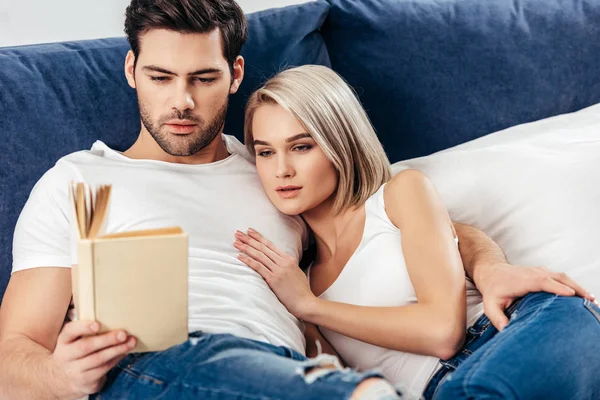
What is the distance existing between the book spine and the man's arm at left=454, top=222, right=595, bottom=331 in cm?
72

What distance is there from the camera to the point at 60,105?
161 cm

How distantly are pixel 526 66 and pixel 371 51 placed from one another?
43cm

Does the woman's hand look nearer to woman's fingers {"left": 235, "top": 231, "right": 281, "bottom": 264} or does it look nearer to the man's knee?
woman's fingers {"left": 235, "top": 231, "right": 281, "bottom": 264}

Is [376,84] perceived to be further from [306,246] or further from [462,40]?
[306,246]

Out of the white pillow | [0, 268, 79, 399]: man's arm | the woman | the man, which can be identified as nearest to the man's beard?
the man

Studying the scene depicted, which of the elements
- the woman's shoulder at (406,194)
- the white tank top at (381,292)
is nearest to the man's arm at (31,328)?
the white tank top at (381,292)

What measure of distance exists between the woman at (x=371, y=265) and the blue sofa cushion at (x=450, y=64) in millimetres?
280

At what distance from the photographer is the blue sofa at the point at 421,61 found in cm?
171

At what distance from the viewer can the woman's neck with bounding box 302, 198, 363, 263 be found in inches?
67.0

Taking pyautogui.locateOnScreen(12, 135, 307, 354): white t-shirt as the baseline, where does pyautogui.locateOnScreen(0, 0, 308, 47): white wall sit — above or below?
above

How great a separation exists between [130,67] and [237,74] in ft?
0.79

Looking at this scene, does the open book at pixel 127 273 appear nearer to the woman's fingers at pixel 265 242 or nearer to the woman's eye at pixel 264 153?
the woman's fingers at pixel 265 242

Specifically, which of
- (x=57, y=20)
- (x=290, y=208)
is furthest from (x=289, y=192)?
(x=57, y=20)

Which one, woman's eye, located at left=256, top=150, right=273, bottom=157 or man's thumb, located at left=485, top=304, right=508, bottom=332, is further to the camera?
woman's eye, located at left=256, top=150, right=273, bottom=157
